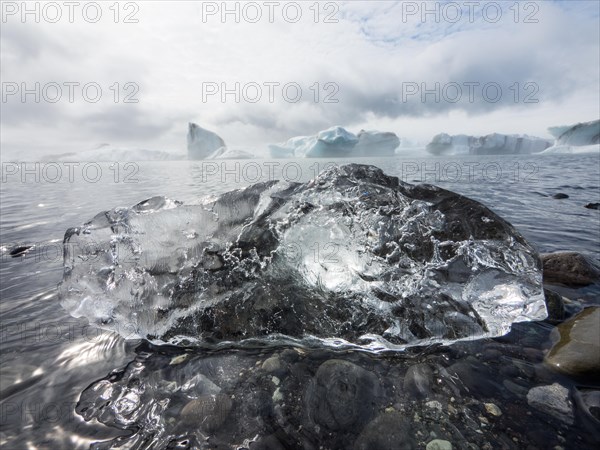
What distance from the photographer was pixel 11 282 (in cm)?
498

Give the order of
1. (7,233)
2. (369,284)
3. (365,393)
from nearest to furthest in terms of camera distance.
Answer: (365,393), (369,284), (7,233)

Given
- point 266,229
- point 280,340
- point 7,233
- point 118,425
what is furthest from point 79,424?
point 7,233

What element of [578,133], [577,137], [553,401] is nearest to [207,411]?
[553,401]

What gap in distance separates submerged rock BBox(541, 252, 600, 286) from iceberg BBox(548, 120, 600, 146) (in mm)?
65159

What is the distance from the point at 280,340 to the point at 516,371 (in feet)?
7.43

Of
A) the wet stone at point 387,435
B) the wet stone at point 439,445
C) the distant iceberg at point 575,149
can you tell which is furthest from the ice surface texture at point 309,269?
the distant iceberg at point 575,149

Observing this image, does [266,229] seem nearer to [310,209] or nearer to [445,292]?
[310,209]

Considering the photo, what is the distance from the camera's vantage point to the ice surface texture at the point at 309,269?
3.38 m

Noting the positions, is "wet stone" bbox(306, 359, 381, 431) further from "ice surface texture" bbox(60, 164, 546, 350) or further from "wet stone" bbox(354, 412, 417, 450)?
"ice surface texture" bbox(60, 164, 546, 350)

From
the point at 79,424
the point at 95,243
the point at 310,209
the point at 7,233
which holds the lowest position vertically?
the point at 79,424

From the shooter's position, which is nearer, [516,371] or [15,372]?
[516,371]

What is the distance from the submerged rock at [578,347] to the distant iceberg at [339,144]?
61.7 meters

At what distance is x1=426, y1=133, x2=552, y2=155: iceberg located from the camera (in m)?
72.0

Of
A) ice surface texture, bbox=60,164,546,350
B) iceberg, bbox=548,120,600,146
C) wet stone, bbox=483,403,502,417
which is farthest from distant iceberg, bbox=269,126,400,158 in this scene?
wet stone, bbox=483,403,502,417
